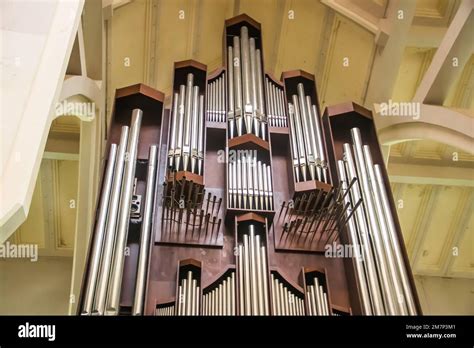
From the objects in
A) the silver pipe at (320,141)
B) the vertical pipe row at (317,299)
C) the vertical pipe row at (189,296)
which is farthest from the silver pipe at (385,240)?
the vertical pipe row at (189,296)

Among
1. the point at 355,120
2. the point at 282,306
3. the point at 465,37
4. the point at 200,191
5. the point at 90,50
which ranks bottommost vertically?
the point at 282,306

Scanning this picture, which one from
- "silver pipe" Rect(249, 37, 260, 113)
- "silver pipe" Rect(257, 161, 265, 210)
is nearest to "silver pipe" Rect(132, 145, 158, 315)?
"silver pipe" Rect(257, 161, 265, 210)

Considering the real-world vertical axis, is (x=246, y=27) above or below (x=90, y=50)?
above

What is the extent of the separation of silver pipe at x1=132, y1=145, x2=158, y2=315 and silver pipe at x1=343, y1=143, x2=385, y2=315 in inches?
70.6

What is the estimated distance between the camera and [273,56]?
8.93 m

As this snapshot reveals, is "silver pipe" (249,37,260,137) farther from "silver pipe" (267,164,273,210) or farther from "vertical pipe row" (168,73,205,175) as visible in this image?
"silver pipe" (267,164,273,210)

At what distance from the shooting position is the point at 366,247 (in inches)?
215

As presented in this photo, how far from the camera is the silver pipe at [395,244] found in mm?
5037

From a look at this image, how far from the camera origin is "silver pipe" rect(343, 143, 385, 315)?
5.05 metres

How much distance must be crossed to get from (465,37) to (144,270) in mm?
3874

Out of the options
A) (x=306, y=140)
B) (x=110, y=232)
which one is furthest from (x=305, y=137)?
(x=110, y=232)

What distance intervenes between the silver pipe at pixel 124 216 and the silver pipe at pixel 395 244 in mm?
2235

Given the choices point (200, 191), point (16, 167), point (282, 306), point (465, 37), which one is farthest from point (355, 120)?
point (16, 167)
